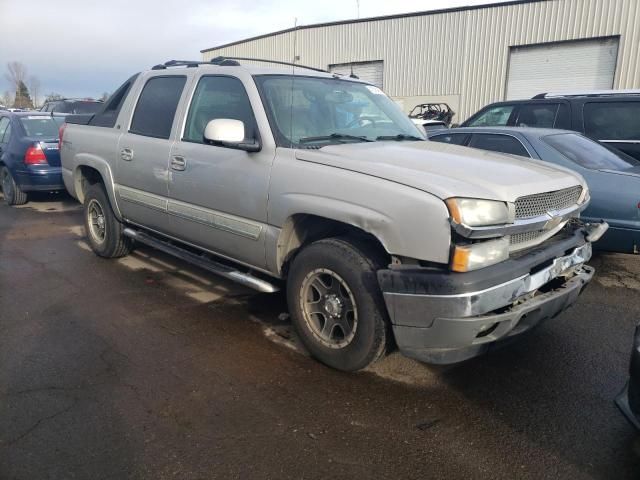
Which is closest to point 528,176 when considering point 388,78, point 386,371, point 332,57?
point 386,371

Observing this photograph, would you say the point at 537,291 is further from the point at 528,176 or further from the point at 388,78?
the point at 388,78

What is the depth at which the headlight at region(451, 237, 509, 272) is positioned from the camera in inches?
104

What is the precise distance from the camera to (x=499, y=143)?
5.86m

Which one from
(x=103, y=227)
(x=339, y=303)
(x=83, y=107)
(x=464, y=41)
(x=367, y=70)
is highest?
(x=464, y=41)

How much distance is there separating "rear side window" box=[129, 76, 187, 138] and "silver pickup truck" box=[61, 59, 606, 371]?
0.02 m

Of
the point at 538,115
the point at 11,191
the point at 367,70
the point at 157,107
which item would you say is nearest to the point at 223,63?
the point at 157,107

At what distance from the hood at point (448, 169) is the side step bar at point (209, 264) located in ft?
3.23

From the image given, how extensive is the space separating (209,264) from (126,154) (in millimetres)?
1568

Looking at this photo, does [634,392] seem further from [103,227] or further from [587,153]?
[103,227]

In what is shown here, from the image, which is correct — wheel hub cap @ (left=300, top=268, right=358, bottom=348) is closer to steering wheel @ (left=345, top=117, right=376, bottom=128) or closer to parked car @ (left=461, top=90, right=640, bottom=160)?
steering wheel @ (left=345, top=117, right=376, bottom=128)

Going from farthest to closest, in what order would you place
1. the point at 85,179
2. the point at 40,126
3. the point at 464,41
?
A: the point at 464,41 → the point at 40,126 → the point at 85,179

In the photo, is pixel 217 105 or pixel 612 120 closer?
pixel 217 105

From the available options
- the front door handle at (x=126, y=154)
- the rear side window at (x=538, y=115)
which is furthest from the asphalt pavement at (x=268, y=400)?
the rear side window at (x=538, y=115)

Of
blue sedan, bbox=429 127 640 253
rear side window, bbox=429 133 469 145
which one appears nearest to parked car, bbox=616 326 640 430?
blue sedan, bbox=429 127 640 253
